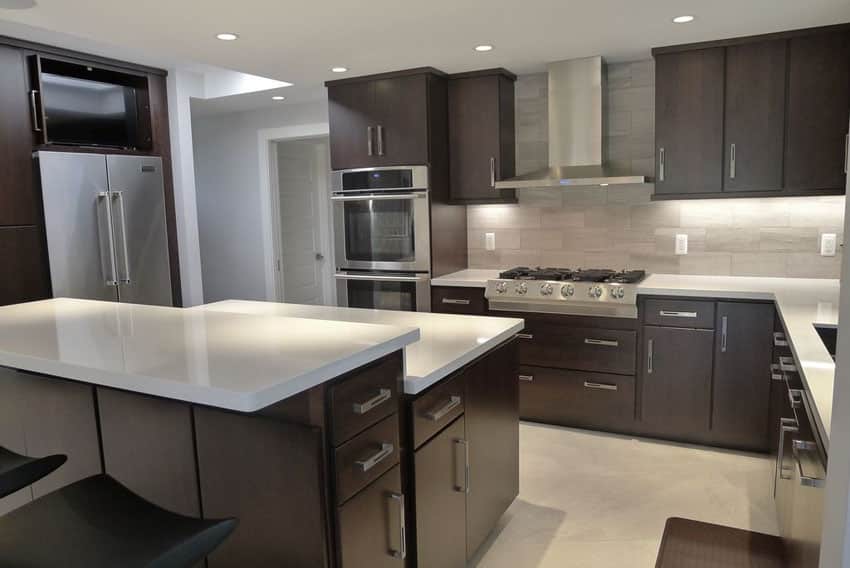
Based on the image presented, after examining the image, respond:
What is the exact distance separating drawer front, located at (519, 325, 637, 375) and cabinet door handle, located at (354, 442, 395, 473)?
7.37ft

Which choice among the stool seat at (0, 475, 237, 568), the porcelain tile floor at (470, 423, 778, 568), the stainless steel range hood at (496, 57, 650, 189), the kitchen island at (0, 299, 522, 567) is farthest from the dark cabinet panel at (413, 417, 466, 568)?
the stainless steel range hood at (496, 57, 650, 189)

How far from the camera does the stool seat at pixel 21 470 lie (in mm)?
1597

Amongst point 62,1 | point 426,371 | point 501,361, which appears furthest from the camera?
point 62,1

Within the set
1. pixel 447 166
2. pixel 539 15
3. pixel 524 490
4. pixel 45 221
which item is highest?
pixel 539 15

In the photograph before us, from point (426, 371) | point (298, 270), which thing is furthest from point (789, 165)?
point (298, 270)

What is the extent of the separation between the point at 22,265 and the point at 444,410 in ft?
10.4

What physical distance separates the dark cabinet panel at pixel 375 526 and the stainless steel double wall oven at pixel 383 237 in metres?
2.50

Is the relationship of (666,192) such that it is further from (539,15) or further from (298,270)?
(298,270)

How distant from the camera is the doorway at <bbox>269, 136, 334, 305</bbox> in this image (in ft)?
19.3

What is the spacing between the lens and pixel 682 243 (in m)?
4.00

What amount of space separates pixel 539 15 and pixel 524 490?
232 cm

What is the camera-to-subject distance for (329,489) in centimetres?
149

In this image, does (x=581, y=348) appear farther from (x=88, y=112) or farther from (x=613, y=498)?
(x=88, y=112)

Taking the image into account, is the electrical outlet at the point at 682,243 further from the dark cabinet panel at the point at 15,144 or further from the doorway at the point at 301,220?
the dark cabinet panel at the point at 15,144
